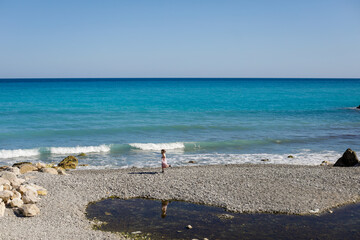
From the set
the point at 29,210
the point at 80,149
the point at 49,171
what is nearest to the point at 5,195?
the point at 29,210

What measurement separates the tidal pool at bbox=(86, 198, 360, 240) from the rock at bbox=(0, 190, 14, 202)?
3.38 meters

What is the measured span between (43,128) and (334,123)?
116 feet

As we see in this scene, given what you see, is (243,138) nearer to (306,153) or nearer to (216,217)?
(306,153)

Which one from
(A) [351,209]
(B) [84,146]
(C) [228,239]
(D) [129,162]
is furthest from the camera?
(B) [84,146]

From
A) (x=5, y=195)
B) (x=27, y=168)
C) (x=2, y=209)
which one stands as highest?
(x=5, y=195)

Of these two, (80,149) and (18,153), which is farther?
(80,149)

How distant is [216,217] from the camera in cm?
1443

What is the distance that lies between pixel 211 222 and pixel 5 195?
8.86 metres

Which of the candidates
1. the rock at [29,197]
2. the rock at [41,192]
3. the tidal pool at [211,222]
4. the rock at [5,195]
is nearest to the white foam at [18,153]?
the rock at [41,192]

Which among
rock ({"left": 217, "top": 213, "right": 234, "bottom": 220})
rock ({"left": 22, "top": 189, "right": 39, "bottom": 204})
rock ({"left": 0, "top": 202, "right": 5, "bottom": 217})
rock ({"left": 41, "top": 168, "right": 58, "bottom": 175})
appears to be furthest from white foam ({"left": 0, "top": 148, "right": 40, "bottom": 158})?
rock ({"left": 217, "top": 213, "right": 234, "bottom": 220})

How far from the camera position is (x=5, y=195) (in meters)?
14.4

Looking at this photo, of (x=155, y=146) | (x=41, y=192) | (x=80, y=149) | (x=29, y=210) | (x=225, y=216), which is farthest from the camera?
(x=155, y=146)

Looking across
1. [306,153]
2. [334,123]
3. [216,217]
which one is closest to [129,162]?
[216,217]

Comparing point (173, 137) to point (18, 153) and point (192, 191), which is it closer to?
point (18, 153)
